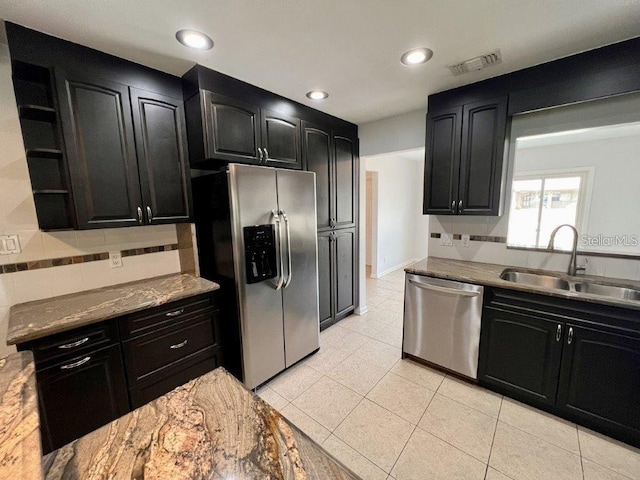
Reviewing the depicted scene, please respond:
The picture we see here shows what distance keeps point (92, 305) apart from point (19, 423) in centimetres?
110

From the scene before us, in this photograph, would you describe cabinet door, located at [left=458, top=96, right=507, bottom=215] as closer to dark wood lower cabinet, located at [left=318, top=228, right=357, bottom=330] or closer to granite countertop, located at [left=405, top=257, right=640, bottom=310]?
granite countertop, located at [left=405, top=257, right=640, bottom=310]

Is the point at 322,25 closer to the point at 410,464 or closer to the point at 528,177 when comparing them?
the point at 528,177

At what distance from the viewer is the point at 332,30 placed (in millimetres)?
1488

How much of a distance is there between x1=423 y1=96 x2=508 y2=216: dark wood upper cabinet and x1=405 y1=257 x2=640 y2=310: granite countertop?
48 centimetres

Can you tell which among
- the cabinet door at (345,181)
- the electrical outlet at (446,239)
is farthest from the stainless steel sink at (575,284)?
the cabinet door at (345,181)

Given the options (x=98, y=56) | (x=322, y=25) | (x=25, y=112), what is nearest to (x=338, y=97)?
(x=322, y=25)

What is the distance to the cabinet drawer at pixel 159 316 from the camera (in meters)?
1.61

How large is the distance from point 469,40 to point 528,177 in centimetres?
133

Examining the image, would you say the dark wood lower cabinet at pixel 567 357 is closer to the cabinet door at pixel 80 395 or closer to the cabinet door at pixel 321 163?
the cabinet door at pixel 321 163

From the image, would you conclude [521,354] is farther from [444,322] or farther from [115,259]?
[115,259]

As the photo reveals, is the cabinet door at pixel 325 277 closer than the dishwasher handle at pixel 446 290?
No

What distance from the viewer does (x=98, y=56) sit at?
1.64m

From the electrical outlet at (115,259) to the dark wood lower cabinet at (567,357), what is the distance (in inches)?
109

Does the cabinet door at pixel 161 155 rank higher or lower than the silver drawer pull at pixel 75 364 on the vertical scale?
higher
